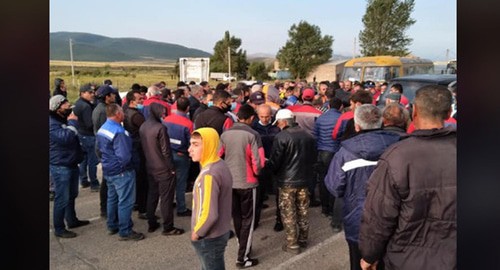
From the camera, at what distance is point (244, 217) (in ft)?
14.8

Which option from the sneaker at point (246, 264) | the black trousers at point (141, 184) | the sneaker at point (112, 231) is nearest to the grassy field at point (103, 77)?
the black trousers at point (141, 184)

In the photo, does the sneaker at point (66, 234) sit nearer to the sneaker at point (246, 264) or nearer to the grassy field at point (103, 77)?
the grassy field at point (103, 77)

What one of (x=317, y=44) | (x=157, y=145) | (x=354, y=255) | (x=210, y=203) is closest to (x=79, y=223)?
(x=157, y=145)

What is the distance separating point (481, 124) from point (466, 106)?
0.18ft

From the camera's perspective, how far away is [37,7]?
87 centimetres

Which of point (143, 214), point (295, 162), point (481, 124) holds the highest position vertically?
point (481, 124)

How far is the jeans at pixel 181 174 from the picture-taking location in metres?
5.73

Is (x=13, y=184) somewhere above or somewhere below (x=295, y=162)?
above

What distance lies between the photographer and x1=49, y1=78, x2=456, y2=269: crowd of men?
228cm

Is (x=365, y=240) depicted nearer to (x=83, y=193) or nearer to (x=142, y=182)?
(x=142, y=182)

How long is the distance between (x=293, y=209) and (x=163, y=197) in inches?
71.5

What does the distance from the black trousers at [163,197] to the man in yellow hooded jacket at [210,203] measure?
7.32 ft

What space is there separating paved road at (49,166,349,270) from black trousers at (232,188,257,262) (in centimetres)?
25

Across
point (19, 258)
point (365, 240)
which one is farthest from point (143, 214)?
point (19, 258)
